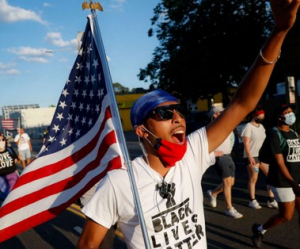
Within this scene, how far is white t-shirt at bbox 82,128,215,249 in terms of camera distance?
1.87 metres

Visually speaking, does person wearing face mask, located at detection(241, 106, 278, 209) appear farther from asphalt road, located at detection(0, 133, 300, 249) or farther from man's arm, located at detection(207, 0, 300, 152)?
man's arm, located at detection(207, 0, 300, 152)

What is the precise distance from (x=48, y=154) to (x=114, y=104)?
86 cm

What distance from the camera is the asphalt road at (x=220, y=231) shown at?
4805 millimetres

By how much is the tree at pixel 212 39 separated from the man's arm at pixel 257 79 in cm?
1883

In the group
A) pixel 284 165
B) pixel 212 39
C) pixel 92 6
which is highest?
pixel 212 39

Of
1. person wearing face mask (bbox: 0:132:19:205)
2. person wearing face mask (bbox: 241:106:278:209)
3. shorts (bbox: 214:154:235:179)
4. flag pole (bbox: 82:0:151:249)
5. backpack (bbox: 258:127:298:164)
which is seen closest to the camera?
flag pole (bbox: 82:0:151:249)

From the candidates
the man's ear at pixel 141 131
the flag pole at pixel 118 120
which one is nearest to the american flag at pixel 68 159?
the flag pole at pixel 118 120

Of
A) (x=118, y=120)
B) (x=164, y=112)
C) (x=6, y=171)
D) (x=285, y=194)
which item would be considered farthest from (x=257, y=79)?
(x=6, y=171)

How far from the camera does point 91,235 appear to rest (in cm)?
185

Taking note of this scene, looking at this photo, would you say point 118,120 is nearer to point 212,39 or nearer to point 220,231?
point 220,231

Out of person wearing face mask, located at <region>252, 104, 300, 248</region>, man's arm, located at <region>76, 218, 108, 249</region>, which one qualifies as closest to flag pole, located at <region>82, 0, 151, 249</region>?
man's arm, located at <region>76, 218, 108, 249</region>

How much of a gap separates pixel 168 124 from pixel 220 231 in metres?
3.81

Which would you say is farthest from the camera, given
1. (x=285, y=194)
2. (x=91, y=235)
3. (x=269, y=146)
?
(x=269, y=146)

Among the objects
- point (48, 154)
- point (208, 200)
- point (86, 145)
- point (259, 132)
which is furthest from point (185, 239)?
point (208, 200)
